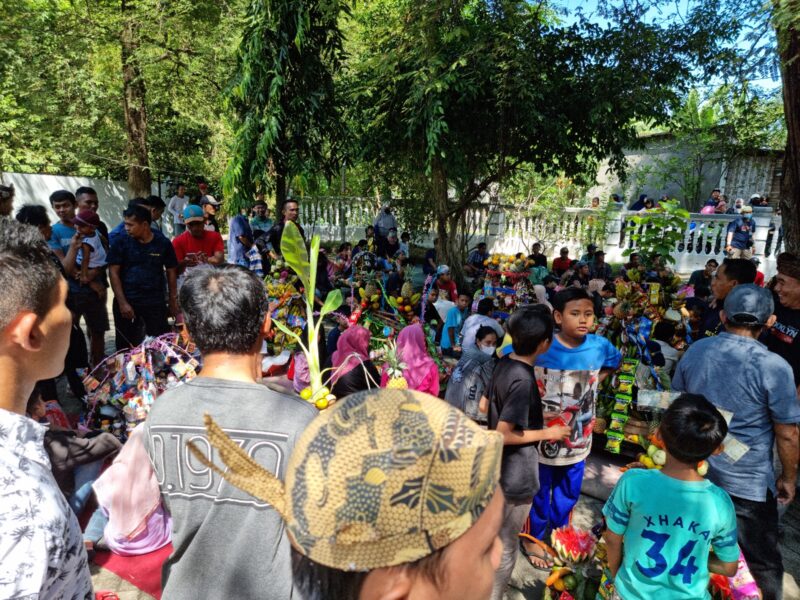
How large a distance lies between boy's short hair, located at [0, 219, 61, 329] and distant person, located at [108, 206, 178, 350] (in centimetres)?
329

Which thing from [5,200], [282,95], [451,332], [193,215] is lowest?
[451,332]

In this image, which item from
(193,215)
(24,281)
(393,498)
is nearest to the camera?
(393,498)

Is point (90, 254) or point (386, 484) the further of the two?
point (90, 254)

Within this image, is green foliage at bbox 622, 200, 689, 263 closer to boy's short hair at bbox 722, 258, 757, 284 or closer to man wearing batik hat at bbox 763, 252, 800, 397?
boy's short hair at bbox 722, 258, 757, 284

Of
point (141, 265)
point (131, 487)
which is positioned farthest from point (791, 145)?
point (141, 265)

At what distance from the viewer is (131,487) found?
6.59 feet

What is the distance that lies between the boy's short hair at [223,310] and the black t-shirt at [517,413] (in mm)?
1253

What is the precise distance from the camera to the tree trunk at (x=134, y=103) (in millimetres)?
12414

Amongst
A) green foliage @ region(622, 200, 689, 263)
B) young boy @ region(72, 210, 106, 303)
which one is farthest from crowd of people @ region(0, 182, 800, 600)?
green foliage @ region(622, 200, 689, 263)

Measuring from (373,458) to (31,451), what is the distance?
0.85 m

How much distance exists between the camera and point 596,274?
345 inches

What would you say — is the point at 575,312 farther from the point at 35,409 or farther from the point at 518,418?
the point at 35,409

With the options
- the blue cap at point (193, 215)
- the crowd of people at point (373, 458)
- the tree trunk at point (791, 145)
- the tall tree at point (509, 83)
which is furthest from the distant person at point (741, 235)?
the blue cap at point (193, 215)

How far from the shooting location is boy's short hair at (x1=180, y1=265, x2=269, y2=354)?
5.17 ft
